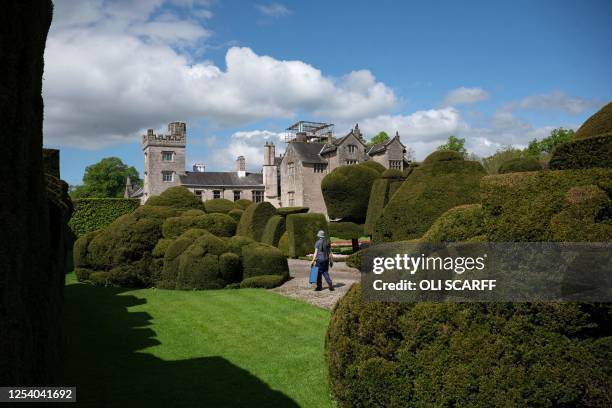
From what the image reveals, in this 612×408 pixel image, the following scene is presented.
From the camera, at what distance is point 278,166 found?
65.2 m

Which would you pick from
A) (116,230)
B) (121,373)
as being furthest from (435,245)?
(116,230)

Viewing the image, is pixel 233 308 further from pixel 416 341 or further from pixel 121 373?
pixel 416 341

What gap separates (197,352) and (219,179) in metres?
57.9

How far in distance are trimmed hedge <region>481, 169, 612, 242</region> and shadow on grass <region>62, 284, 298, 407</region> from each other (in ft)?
10.6

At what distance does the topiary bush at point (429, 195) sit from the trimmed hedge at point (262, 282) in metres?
3.69

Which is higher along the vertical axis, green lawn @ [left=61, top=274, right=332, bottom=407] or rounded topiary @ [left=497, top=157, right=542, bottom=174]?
rounded topiary @ [left=497, top=157, right=542, bottom=174]

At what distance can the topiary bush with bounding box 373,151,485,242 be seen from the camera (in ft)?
40.4

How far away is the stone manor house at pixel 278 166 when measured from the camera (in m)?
52.4

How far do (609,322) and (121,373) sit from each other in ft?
20.1

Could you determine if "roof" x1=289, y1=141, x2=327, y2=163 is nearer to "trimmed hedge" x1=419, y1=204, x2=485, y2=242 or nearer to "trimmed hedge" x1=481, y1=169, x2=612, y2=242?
"trimmed hedge" x1=419, y1=204, x2=485, y2=242

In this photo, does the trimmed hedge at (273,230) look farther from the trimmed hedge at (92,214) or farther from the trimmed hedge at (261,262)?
the trimmed hedge at (92,214)

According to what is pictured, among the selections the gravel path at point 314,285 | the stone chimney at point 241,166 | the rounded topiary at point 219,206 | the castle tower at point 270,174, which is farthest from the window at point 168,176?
the gravel path at point 314,285

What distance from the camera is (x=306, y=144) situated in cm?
5494

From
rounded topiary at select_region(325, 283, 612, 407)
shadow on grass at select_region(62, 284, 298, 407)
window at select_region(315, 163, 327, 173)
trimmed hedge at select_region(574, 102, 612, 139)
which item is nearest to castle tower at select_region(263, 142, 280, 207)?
window at select_region(315, 163, 327, 173)
